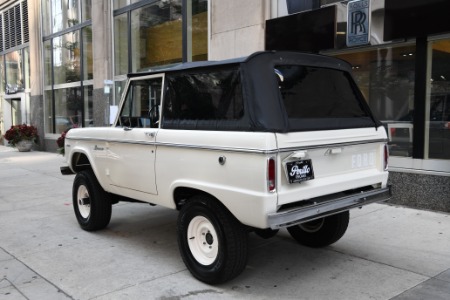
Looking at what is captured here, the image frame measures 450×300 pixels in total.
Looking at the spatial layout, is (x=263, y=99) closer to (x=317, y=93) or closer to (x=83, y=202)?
(x=317, y=93)

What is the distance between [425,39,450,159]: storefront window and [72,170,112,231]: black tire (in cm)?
499

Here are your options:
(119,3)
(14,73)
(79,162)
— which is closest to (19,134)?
(14,73)

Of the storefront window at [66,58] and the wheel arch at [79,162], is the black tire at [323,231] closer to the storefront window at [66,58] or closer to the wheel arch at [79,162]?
the wheel arch at [79,162]

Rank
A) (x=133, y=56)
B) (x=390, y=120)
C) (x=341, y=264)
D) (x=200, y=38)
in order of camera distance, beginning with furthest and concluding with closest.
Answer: (x=133, y=56)
(x=200, y=38)
(x=390, y=120)
(x=341, y=264)

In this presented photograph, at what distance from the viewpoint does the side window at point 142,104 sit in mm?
4711

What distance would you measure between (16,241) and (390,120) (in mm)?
6036

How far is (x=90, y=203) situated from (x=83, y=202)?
0.31 metres

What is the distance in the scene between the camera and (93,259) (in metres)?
4.78

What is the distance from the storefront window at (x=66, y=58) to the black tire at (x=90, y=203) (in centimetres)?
1145

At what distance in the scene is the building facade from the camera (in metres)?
6.75

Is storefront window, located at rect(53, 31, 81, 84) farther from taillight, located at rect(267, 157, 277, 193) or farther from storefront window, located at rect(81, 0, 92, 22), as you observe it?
taillight, located at rect(267, 157, 277, 193)

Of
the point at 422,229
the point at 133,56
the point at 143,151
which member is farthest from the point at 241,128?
the point at 133,56

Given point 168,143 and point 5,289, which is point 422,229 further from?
point 5,289

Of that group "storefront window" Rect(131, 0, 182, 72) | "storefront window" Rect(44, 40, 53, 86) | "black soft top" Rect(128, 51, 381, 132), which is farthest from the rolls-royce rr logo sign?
"storefront window" Rect(44, 40, 53, 86)
